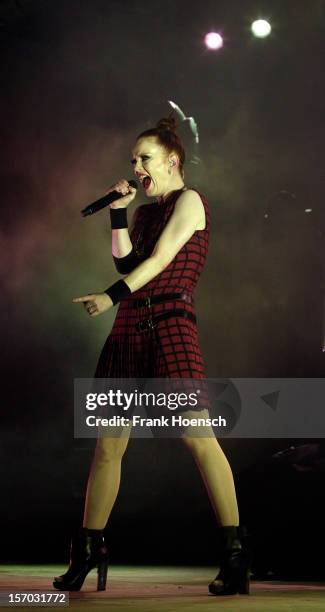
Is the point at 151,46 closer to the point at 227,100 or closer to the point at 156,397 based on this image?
the point at 227,100

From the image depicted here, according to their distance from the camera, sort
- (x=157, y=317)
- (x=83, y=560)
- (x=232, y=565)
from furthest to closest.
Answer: (x=157, y=317), (x=83, y=560), (x=232, y=565)

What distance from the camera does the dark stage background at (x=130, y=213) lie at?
4824mm

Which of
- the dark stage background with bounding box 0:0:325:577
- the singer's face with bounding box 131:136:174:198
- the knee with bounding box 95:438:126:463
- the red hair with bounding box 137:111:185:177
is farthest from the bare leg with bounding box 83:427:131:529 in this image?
the dark stage background with bounding box 0:0:325:577

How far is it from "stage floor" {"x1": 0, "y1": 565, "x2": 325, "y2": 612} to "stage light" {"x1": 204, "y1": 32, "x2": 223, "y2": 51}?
122 inches

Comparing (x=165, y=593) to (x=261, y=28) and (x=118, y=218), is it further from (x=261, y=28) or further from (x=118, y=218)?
(x=261, y=28)

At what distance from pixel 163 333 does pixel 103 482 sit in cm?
51

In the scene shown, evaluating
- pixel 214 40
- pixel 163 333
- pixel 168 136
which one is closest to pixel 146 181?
pixel 168 136

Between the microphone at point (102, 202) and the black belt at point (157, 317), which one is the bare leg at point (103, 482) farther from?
the microphone at point (102, 202)

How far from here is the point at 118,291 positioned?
2393 mm

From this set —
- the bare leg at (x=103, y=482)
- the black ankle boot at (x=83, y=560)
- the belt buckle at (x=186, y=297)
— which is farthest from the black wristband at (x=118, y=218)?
the black ankle boot at (x=83, y=560)

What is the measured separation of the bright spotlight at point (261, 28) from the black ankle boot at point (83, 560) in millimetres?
3421

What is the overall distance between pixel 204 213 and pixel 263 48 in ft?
8.60

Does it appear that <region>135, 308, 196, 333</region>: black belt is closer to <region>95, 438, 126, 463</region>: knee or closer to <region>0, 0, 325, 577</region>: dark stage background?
<region>95, 438, 126, 463</region>: knee

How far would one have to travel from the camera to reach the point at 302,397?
4.43 m
